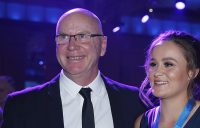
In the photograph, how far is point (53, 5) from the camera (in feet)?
23.4

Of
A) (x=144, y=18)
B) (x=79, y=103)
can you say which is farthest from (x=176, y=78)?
(x=144, y=18)

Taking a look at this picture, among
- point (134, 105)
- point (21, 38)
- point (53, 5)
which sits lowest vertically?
point (134, 105)

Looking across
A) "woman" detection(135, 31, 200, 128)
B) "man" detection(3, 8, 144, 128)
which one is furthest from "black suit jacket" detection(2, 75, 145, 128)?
"woman" detection(135, 31, 200, 128)

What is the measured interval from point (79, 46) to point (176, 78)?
2.58ft

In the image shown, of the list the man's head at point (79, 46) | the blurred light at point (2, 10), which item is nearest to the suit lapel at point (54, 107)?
the man's head at point (79, 46)

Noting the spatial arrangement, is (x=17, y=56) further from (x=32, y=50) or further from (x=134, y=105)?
(x=134, y=105)

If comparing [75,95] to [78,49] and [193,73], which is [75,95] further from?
[193,73]

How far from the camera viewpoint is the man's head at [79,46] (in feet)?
10.0

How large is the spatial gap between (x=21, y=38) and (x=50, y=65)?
0.69 metres

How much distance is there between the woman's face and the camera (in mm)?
2664

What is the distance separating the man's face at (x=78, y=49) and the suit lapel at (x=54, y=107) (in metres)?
0.16

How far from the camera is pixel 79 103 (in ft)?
10.0

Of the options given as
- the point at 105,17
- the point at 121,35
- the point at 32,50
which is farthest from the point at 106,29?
the point at 32,50

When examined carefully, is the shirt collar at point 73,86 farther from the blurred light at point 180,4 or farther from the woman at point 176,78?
the blurred light at point 180,4
